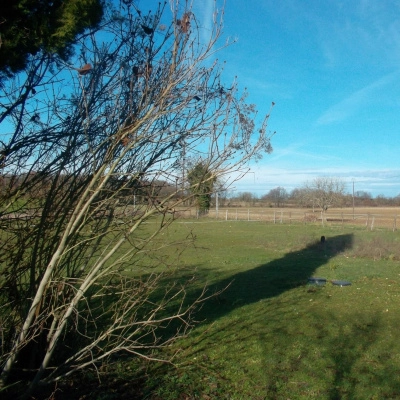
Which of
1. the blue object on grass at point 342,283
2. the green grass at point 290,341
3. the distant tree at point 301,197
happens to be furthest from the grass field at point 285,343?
the distant tree at point 301,197

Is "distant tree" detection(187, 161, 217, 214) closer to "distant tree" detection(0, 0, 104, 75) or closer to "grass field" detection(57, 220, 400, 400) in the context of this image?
"grass field" detection(57, 220, 400, 400)

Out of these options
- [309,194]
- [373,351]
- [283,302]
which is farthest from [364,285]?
[309,194]

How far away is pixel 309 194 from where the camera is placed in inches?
2544

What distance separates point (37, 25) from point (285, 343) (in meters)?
5.71

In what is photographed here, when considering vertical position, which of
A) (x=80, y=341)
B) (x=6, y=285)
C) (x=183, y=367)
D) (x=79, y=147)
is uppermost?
(x=79, y=147)

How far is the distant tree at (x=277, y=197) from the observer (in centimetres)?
7294

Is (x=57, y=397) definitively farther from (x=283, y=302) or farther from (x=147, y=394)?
(x=283, y=302)

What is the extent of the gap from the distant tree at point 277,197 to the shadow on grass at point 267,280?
5178 centimetres

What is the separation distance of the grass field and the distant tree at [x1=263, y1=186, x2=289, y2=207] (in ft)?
194

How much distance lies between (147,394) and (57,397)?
103 centimetres

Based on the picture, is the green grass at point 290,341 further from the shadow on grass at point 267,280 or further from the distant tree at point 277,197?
the distant tree at point 277,197

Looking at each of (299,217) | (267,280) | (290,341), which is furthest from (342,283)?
(299,217)

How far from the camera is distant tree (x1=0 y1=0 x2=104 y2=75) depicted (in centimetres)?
411

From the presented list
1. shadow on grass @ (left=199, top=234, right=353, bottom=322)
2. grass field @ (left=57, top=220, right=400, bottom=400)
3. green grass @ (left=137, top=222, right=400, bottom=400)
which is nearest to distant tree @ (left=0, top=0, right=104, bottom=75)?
green grass @ (left=137, top=222, right=400, bottom=400)
